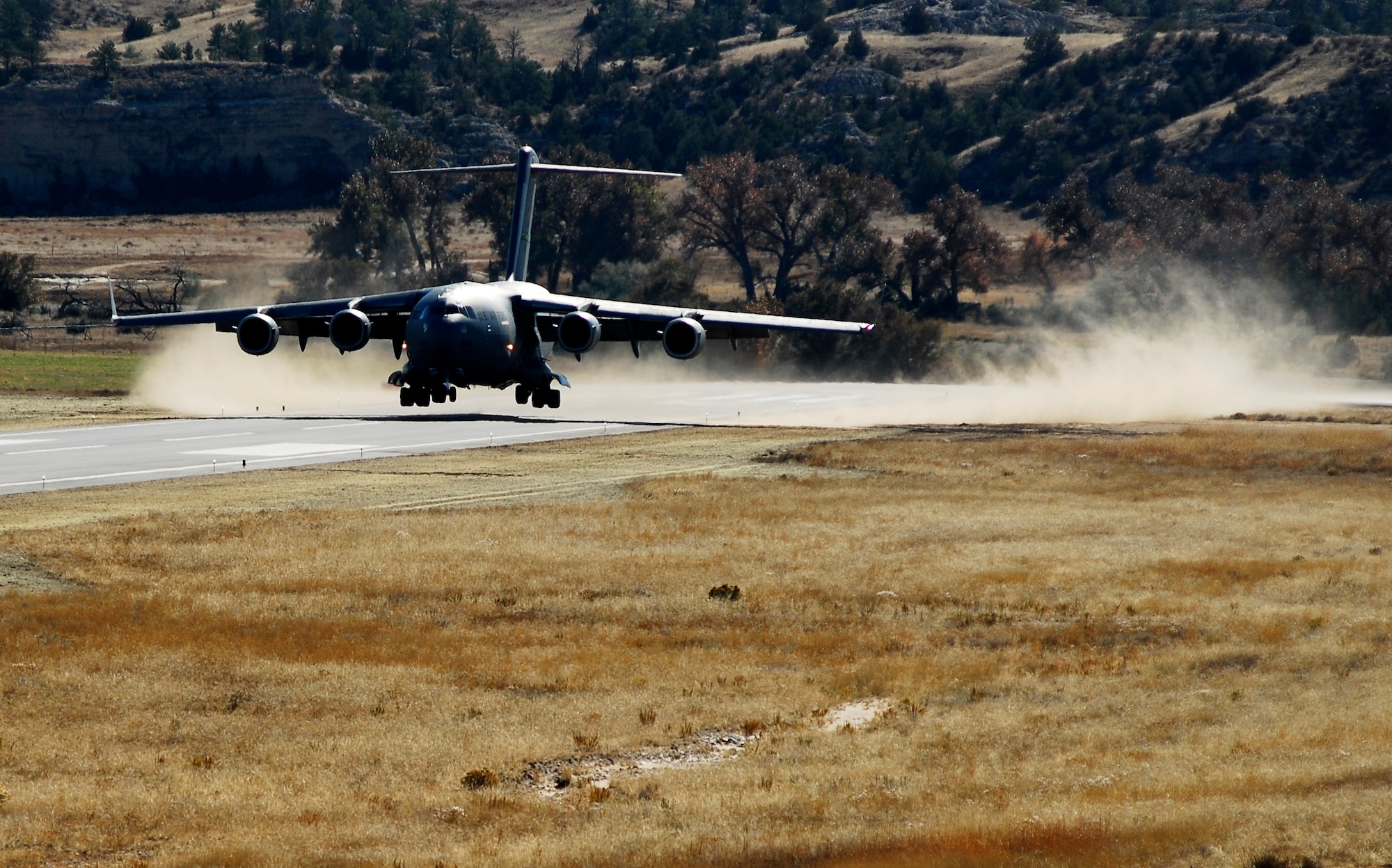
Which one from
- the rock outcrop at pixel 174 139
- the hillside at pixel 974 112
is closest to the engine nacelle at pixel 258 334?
the rock outcrop at pixel 174 139

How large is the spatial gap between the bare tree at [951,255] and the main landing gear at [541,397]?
66768 millimetres

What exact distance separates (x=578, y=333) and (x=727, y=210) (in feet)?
261

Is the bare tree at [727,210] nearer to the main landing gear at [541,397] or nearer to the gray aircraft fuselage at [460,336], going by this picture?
the main landing gear at [541,397]

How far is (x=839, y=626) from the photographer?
25.4m

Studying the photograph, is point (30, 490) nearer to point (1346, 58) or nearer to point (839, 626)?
point (839, 626)

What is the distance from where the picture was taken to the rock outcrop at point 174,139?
16212 cm

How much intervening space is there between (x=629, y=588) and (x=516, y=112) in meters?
172

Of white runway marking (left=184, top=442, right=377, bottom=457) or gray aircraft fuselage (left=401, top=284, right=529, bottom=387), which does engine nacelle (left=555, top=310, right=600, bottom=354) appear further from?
white runway marking (left=184, top=442, right=377, bottom=457)

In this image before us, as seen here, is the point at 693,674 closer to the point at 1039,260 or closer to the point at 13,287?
the point at 13,287

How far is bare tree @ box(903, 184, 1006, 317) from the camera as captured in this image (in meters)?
121

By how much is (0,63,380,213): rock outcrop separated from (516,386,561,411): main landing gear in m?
117

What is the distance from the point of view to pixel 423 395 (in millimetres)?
52250

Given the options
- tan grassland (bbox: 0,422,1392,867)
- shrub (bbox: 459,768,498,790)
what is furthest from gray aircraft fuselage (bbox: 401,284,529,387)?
shrub (bbox: 459,768,498,790)

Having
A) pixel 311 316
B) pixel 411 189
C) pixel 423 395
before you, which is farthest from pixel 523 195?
pixel 411 189
